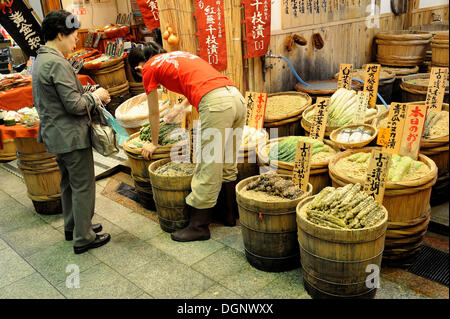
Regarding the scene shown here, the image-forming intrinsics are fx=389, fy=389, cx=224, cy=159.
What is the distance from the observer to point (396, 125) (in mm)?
4109

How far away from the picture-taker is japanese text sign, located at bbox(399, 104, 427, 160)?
3.93 meters

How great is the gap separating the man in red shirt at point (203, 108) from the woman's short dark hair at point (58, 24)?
0.74 m

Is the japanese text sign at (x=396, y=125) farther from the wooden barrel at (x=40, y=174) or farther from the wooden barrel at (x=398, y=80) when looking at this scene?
the wooden barrel at (x=40, y=174)

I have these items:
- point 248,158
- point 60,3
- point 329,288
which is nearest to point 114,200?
point 248,158

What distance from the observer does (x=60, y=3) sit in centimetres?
954

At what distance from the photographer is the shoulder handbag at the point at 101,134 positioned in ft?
14.7

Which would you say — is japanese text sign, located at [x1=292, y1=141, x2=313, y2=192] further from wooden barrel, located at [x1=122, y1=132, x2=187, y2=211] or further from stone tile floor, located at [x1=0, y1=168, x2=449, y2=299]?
wooden barrel, located at [x1=122, y1=132, x2=187, y2=211]

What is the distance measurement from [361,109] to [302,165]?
1.69m

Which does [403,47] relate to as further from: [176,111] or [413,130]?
[176,111]

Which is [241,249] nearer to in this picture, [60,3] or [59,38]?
[59,38]

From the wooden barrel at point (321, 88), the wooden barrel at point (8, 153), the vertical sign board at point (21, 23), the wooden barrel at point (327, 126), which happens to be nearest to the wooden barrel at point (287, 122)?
the wooden barrel at point (327, 126)

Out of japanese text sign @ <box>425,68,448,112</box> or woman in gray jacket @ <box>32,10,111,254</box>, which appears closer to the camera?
woman in gray jacket @ <box>32,10,111,254</box>

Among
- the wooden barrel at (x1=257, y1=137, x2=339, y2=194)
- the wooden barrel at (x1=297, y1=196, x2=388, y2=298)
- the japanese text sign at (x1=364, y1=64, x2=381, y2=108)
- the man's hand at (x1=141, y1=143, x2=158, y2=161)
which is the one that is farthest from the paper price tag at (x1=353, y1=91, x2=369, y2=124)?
the man's hand at (x1=141, y1=143, x2=158, y2=161)

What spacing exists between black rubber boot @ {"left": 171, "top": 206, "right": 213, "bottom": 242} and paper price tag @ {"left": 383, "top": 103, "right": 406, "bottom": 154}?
2.19m
